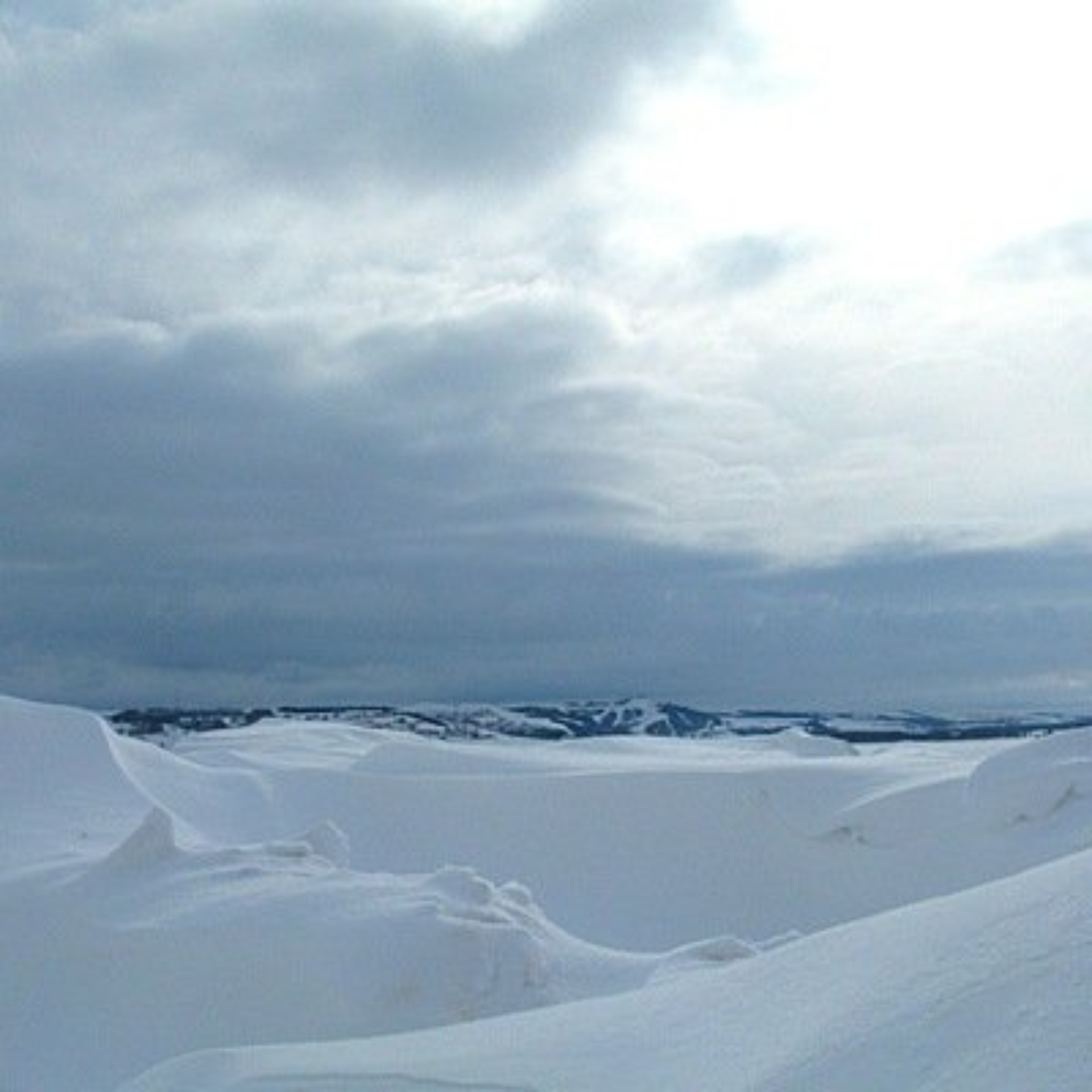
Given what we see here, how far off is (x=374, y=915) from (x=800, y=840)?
7.04 metres

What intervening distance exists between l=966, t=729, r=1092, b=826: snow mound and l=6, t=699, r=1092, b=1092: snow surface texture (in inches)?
0.9

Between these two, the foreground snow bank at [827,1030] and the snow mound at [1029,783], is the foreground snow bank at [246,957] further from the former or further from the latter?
the snow mound at [1029,783]

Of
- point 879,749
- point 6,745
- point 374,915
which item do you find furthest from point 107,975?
point 879,749

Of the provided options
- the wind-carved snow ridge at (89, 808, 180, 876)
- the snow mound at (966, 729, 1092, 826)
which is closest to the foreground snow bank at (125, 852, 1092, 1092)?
the wind-carved snow ridge at (89, 808, 180, 876)

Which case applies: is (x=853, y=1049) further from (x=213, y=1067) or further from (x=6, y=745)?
(x=6, y=745)

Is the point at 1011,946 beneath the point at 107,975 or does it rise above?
above

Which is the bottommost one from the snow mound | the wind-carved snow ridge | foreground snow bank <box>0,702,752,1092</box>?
foreground snow bank <box>0,702,752,1092</box>

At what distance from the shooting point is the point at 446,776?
16344mm

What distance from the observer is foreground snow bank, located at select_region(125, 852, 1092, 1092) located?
291 centimetres

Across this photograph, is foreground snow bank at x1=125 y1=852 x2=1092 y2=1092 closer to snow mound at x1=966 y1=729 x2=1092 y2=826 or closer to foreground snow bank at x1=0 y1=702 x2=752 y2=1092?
foreground snow bank at x1=0 y1=702 x2=752 y2=1092

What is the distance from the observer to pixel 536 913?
9.00m

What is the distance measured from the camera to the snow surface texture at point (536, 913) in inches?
134

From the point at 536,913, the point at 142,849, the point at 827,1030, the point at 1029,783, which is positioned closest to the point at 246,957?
the point at 142,849

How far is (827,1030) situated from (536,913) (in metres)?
5.77
